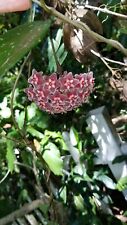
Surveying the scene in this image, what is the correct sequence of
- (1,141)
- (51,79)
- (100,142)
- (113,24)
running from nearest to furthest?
(51,79) → (113,24) → (1,141) → (100,142)

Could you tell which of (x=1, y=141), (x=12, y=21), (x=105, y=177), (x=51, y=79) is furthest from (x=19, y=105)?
(x=51, y=79)

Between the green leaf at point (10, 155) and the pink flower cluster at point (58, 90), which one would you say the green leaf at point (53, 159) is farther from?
the pink flower cluster at point (58, 90)

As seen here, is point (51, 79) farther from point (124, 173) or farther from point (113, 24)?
point (124, 173)

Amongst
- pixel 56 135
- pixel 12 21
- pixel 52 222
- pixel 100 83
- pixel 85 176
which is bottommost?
pixel 52 222

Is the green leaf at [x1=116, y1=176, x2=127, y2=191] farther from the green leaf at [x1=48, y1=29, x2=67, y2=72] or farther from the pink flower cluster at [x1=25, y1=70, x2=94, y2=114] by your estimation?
the pink flower cluster at [x1=25, y1=70, x2=94, y2=114]

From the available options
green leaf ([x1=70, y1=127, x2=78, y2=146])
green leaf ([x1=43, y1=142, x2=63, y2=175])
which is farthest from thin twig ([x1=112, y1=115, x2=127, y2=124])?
green leaf ([x1=43, y1=142, x2=63, y2=175])

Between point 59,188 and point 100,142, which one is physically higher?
point 100,142

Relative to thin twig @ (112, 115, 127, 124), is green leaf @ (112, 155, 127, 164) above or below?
below

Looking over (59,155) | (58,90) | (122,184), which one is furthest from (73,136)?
(58,90)
